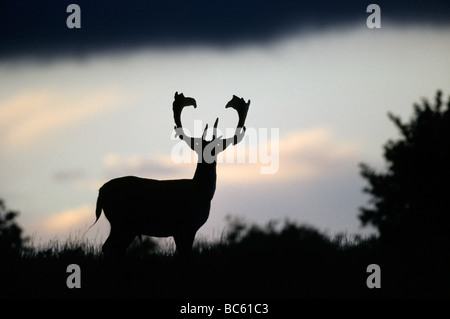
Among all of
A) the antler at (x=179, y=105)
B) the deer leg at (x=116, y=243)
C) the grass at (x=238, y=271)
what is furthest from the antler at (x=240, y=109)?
the deer leg at (x=116, y=243)

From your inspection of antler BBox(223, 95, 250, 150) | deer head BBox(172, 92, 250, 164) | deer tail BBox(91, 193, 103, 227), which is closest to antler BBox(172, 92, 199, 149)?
deer head BBox(172, 92, 250, 164)

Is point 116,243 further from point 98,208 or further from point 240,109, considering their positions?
point 240,109

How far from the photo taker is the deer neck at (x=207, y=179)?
9031mm

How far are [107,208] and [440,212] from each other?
13.5 meters

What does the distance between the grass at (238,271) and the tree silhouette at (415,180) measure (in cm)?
1014

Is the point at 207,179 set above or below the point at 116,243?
above

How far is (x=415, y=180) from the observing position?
22688 mm

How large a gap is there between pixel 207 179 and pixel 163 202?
69 cm

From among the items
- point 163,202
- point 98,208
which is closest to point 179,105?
point 163,202

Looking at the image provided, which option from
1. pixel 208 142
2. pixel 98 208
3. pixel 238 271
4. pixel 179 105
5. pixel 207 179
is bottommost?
pixel 238 271

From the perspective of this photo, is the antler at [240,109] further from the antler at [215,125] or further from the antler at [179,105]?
the antler at [179,105]

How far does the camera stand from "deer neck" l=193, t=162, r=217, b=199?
903 centimetres

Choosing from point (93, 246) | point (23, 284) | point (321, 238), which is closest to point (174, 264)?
point (93, 246)
